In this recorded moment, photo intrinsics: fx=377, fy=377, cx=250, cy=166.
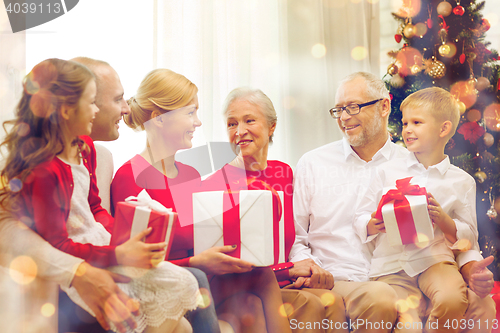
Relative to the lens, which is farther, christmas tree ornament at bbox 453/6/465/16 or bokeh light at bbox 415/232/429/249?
christmas tree ornament at bbox 453/6/465/16

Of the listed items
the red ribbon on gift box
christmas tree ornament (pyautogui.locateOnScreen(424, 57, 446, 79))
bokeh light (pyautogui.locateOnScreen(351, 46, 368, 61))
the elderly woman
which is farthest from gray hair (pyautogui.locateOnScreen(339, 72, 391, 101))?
bokeh light (pyautogui.locateOnScreen(351, 46, 368, 61))

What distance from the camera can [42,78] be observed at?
42.9 inches

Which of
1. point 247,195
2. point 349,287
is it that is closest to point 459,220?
point 349,287

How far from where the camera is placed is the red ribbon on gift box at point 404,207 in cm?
157

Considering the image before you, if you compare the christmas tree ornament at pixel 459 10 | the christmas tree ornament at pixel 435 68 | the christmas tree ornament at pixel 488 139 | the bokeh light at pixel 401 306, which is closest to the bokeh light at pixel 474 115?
the christmas tree ornament at pixel 488 139

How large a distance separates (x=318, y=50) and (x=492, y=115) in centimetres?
135

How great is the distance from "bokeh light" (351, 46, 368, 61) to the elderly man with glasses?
1.15m

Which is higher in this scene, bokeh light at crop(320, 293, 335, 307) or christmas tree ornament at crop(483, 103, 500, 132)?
christmas tree ornament at crop(483, 103, 500, 132)

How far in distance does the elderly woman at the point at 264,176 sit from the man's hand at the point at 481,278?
0.57 meters

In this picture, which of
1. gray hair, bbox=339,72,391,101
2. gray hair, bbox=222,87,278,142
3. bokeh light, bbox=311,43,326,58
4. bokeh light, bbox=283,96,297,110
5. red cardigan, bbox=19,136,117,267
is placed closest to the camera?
red cardigan, bbox=19,136,117,267

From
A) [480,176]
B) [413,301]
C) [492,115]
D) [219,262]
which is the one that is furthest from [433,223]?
[492,115]

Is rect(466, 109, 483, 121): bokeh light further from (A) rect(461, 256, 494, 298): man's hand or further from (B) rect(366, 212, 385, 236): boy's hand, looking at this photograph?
(B) rect(366, 212, 385, 236): boy's hand

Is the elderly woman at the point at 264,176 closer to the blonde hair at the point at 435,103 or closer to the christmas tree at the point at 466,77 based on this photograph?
the blonde hair at the point at 435,103

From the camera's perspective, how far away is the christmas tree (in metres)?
2.60
